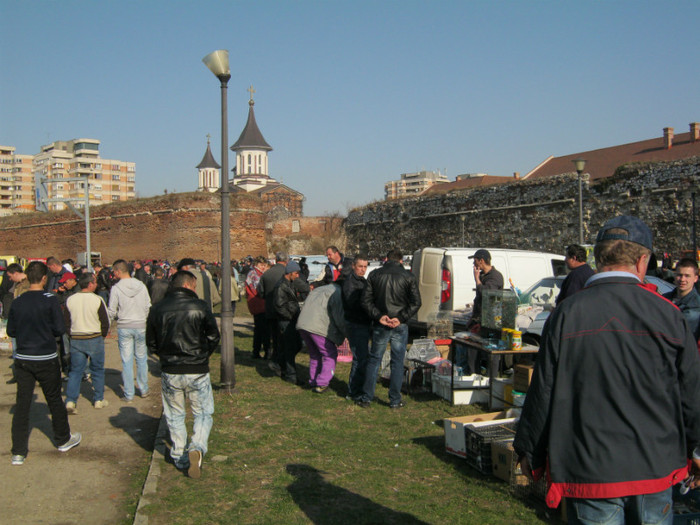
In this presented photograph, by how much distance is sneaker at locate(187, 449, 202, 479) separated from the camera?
18.0ft

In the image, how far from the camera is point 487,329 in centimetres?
790

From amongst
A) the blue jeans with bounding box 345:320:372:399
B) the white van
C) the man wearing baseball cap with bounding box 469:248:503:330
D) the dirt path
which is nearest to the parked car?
the white van

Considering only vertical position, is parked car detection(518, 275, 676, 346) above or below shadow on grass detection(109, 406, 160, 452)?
above

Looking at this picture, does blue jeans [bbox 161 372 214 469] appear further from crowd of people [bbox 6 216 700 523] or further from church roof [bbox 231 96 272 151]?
church roof [bbox 231 96 272 151]

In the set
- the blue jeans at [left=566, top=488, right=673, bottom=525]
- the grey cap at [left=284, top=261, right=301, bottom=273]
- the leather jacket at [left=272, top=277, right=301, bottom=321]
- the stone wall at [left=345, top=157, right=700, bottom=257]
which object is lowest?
the blue jeans at [left=566, top=488, right=673, bottom=525]

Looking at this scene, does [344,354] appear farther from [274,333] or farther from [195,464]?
[195,464]

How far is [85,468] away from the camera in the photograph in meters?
5.94

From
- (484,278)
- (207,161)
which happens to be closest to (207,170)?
(207,161)

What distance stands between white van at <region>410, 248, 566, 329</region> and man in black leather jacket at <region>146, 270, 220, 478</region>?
7349 millimetres

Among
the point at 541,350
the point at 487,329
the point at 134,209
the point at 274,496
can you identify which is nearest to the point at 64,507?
the point at 274,496

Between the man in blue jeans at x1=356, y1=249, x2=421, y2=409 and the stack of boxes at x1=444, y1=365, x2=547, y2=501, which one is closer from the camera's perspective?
the stack of boxes at x1=444, y1=365, x2=547, y2=501

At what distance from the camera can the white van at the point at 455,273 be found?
41.3 ft


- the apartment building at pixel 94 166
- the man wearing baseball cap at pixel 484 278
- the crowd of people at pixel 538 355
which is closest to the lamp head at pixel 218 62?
the crowd of people at pixel 538 355

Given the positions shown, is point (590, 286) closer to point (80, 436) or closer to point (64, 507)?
point (64, 507)
